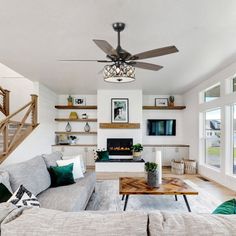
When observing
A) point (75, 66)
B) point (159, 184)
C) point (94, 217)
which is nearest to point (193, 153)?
point (159, 184)

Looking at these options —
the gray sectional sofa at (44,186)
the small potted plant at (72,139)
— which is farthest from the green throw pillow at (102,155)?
the gray sectional sofa at (44,186)

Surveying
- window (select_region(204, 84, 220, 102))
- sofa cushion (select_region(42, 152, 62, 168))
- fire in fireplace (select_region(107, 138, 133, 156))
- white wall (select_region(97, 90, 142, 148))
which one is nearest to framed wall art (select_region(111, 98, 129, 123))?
white wall (select_region(97, 90, 142, 148))

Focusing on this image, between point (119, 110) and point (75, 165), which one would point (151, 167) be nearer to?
point (75, 165)

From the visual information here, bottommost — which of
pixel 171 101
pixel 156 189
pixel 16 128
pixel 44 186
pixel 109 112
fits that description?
pixel 156 189

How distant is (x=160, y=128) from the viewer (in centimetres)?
816

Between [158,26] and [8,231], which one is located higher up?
[158,26]

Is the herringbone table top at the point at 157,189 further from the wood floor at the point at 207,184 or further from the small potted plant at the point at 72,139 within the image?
the small potted plant at the point at 72,139

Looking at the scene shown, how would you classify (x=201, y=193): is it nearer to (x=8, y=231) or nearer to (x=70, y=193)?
(x=70, y=193)

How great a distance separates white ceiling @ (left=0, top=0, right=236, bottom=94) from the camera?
240 cm

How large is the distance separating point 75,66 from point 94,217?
399cm

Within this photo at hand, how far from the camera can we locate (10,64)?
4.46 m

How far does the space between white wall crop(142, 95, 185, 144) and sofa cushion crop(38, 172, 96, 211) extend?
507cm

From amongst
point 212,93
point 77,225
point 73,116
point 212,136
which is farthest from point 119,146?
point 77,225

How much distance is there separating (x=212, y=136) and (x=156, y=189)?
3.41m
